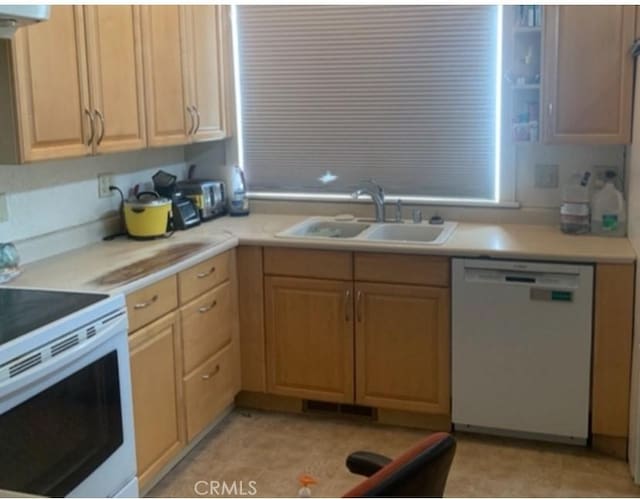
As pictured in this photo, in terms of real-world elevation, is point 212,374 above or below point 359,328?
below

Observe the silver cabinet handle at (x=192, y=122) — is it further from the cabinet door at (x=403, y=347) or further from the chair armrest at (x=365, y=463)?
the chair armrest at (x=365, y=463)

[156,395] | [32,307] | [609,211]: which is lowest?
[156,395]

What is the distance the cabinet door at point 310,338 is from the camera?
346cm

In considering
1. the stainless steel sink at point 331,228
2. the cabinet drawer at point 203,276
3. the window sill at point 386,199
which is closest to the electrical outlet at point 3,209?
the cabinet drawer at point 203,276

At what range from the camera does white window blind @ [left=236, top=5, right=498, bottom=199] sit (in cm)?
371

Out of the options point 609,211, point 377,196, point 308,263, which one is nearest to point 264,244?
point 308,263

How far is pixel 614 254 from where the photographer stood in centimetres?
305

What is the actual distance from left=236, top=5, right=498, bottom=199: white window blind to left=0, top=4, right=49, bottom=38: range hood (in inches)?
80.3

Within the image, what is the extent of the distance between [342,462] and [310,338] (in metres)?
0.60

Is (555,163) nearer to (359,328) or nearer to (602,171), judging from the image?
(602,171)

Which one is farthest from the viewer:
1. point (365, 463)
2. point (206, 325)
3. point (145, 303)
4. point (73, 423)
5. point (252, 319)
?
point (252, 319)

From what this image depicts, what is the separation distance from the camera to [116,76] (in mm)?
3016

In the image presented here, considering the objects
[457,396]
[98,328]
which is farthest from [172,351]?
[457,396]

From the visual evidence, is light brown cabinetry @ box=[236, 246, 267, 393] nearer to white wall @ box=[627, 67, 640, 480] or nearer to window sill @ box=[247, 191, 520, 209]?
window sill @ box=[247, 191, 520, 209]
